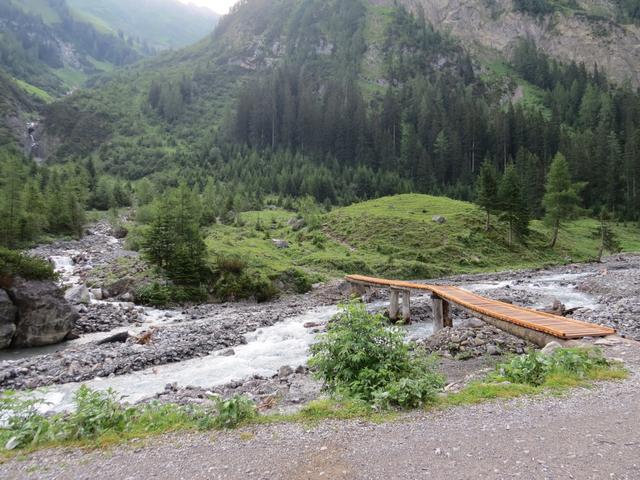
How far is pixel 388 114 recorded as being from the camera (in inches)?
5236

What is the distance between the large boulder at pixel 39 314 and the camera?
22656 mm

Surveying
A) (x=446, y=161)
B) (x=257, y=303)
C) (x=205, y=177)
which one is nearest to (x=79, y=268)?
(x=257, y=303)

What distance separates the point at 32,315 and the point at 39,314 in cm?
33

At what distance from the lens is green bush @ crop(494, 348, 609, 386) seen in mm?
10891

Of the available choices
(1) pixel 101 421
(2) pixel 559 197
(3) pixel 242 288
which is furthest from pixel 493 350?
(2) pixel 559 197

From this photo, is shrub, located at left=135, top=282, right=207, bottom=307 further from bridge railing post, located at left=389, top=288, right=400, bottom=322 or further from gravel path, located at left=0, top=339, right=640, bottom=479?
gravel path, located at left=0, top=339, right=640, bottom=479

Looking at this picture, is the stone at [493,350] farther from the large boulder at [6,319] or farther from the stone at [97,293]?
the stone at [97,293]

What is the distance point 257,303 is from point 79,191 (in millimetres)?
55397

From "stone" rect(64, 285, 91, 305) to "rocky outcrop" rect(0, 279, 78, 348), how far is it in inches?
188

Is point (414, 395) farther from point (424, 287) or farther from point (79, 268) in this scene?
point (79, 268)

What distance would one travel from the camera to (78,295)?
2912 cm

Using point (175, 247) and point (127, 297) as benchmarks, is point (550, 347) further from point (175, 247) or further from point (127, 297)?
point (175, 247)

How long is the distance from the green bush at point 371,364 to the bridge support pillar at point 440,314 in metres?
13.5

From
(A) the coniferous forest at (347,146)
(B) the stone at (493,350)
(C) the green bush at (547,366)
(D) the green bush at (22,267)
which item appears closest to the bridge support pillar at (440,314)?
(B) the stone at (493,350)
